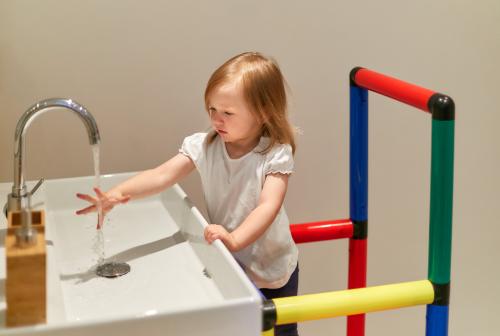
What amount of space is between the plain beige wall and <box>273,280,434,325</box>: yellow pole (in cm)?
61

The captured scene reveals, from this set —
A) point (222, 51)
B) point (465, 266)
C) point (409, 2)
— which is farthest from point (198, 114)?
point (465, 266)

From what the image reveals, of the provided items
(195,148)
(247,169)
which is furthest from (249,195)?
(195,148)

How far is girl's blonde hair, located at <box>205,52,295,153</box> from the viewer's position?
116 centimetres

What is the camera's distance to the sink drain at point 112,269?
1.13 m

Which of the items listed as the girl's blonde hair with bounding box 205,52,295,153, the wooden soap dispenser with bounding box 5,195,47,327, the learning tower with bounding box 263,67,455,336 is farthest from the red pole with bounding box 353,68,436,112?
the wooden soap dispenser with bounding box 5,195,47,327

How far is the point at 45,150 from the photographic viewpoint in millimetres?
1419

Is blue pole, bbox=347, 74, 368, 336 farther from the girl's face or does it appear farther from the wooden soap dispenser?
the wooden soap dispenser

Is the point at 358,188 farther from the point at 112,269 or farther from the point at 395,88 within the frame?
the point at 112,269

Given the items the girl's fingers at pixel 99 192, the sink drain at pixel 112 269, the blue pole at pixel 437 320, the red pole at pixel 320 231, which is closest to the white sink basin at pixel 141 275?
the sink drain at pixel 112 269

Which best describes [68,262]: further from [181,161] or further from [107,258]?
[181,161]

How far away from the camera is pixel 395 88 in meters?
1.12

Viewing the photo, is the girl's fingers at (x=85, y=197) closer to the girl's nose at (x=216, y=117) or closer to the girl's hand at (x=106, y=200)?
the girl's hand at (x=106, y=200)

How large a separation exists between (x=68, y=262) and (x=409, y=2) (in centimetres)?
101

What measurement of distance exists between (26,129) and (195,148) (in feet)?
1.14
